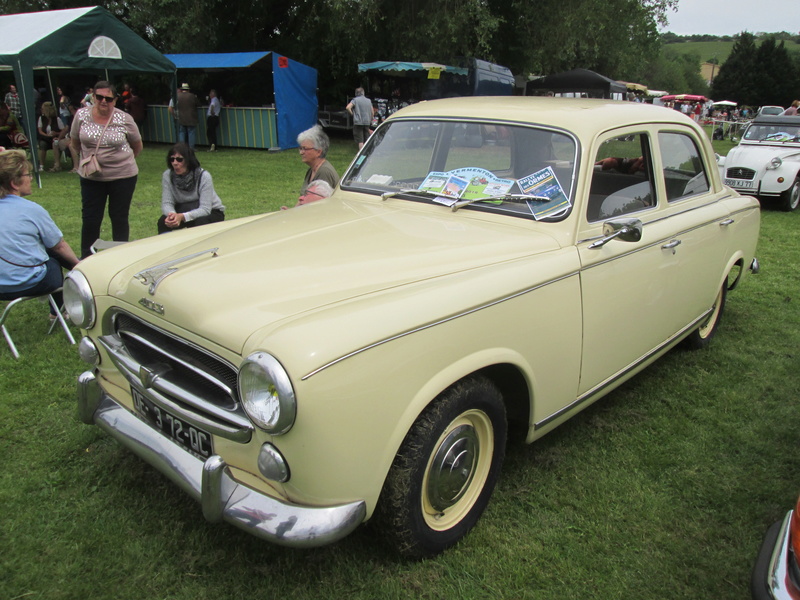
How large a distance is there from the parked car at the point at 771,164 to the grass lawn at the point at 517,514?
7039 millimetres

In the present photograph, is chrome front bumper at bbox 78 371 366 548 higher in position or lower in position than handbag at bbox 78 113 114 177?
lower

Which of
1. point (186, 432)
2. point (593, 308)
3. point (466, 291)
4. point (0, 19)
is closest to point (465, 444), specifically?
point (466, 291)

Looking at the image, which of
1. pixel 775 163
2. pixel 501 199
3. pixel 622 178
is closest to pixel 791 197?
pixel 775 163

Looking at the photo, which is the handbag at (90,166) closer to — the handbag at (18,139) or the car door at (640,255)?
the car door at (640,255)

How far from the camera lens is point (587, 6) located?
1761 cm

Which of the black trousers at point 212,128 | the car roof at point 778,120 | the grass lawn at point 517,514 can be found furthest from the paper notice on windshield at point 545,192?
the black trousers at point 212,128

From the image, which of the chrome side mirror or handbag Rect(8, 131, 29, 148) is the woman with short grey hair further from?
handbag Rect(8, 131, 29, 148)

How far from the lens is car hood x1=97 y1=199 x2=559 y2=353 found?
2.12 metres

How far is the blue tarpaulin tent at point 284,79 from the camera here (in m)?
16.0

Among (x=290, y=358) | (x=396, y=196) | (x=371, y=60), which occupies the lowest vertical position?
(x=290, y=358)

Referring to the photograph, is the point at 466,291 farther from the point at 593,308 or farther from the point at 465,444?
the point at 593,308

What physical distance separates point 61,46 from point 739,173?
11.9 m

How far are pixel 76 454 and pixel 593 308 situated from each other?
266cm

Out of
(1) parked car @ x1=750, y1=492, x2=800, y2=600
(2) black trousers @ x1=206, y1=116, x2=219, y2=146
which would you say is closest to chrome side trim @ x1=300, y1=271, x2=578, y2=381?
(1) parked car @ x1=750, y1=492, x2=800, y2=600
